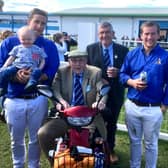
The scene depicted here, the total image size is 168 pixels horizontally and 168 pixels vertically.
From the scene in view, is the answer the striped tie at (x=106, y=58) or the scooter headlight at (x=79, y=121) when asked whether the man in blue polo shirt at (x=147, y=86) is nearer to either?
the striped tie at (x=106, y=58)

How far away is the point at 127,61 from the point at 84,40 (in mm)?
1741

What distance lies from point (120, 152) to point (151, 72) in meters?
1.94

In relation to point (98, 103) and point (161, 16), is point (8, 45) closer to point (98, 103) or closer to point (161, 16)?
point (98, 103)

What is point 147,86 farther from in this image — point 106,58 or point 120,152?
point 120,152

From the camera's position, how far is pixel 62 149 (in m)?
3.38

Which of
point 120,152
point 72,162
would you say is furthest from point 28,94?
point 120,152

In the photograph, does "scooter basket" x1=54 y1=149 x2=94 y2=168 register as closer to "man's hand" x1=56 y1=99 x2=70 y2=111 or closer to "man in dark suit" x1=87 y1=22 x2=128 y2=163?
"man's hand" x1=56 y1=99 x2=70 y2=111

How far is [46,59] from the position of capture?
3.83 m

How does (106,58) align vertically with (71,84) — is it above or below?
above

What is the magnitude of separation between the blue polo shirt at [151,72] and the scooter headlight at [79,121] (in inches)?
31.2

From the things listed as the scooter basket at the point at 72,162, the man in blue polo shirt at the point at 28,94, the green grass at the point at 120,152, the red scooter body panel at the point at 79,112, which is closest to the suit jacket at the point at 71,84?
the man in blue polo shirt at the point at 28,94

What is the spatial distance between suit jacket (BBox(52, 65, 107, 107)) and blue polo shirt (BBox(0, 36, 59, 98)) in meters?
0.10

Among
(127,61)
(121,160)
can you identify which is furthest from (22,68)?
(121,160)

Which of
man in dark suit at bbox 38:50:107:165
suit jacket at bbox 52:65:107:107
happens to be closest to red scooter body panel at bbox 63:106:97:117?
man in dark suit at bbox 38:50:107:165
